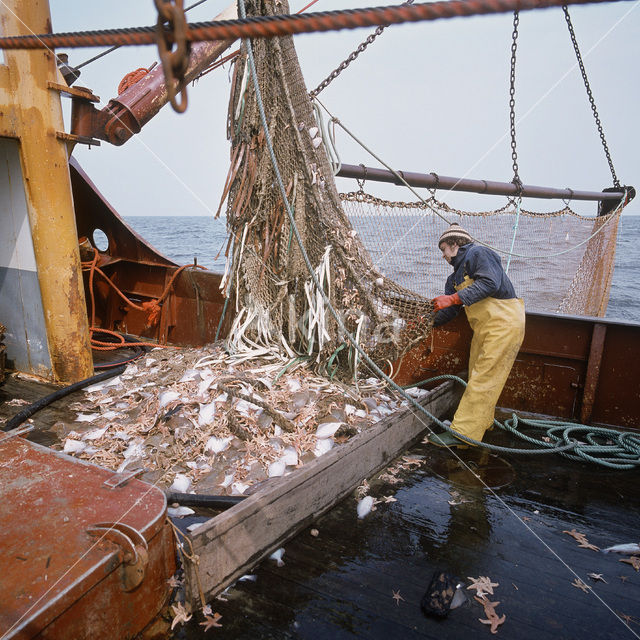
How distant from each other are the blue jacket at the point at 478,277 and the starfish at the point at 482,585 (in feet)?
7.40

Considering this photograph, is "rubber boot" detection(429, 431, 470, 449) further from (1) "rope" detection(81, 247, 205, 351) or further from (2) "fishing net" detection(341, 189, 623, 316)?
(1) "rope" detection(81, 247, 205, 351)

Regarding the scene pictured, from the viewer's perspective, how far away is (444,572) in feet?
8.25

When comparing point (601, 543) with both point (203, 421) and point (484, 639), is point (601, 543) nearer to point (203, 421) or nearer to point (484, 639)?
point (484, 639)

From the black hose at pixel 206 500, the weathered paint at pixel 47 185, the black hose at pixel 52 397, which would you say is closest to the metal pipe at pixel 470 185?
the weathered paint at pixel 47 185

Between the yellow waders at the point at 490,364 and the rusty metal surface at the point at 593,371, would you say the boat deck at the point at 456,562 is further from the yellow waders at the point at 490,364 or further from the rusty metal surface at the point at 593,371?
the rusty metal surface at the point at 593,371

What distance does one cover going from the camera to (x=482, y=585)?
2.44 metres

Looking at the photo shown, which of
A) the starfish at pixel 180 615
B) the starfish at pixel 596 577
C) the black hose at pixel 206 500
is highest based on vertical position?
the black hose at pixel 206 500

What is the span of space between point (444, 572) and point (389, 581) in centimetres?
31

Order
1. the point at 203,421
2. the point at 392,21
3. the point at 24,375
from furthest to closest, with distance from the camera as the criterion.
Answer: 1. the point at 24,375
2. the point at 203,421
3. the point at 392,21

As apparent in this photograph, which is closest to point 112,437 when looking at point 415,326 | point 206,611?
point 206,611

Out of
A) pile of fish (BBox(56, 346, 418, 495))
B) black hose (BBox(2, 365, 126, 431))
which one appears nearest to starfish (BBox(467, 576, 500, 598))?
pile of fish (BBox(56, 346, 418, 495))

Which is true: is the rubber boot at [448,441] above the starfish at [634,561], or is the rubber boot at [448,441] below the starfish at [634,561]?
above

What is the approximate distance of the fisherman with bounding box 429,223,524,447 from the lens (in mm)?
4082

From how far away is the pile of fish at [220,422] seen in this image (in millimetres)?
3186
